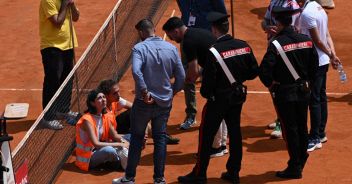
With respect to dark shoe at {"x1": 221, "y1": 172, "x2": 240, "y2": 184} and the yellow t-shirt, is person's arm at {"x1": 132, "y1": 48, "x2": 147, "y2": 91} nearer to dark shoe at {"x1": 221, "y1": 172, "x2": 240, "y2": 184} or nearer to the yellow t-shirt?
dark shoe at {"x1": 221, "y1": 172, "x2": 240, "y2": 184}

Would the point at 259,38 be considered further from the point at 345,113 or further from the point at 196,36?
the point at 196,36

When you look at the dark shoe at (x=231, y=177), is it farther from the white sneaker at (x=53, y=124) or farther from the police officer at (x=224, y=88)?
the white sneaker at (x=53, y=124)

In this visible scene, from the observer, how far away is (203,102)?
15133 millimetres

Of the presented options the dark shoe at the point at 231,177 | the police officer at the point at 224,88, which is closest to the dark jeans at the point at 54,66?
the police officer at the point at 224,88

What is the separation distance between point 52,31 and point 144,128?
3.46 meters

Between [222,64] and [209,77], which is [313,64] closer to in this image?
[222,64]

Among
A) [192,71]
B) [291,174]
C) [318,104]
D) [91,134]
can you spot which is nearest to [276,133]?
[318,104]

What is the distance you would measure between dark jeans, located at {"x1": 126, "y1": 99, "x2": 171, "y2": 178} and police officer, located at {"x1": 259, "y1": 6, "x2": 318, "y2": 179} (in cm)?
135

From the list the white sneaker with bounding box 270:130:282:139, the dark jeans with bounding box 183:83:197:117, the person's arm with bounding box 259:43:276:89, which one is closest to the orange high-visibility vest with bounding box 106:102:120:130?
the dark jeans with bounding box 183:83:197:117

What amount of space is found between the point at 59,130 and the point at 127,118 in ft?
3.42

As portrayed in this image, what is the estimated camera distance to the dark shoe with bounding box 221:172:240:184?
37.7ft

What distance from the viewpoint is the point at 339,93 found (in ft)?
51.2

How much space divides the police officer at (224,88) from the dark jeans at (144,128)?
490 mm

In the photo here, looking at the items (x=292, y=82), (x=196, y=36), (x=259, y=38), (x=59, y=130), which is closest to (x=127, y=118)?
(x=59, y=130)
